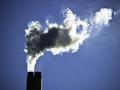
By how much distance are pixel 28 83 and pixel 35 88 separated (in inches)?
28.1

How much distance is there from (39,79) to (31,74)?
31.4 inches

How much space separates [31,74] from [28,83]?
0.81m

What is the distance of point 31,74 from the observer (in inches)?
828

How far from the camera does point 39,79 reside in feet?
68.7

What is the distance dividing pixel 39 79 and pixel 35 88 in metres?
0.82

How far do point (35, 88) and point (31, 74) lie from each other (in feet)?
4.05

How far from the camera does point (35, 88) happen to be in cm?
2062

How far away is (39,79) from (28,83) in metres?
0.97

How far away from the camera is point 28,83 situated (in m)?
20.7
